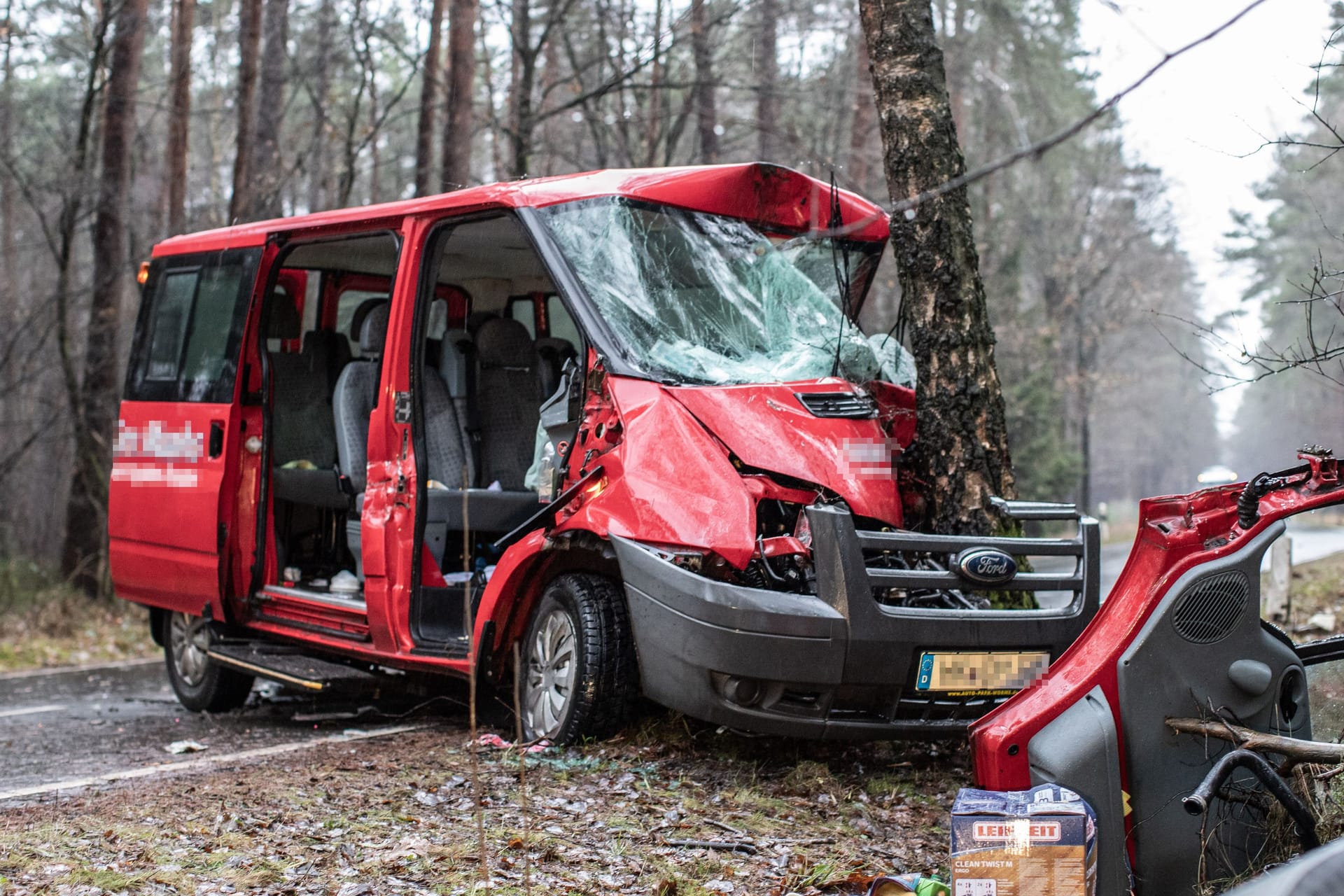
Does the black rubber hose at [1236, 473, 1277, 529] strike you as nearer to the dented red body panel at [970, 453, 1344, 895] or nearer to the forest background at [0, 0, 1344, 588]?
the dented red body panel at [970, 453, 1344, 895]

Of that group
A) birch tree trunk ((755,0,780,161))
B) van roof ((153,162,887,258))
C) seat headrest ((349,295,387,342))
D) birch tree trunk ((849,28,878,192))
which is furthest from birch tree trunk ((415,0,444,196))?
van roof ((153,162,887,258))

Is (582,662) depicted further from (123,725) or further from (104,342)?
(104,342)

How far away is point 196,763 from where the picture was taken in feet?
19.7

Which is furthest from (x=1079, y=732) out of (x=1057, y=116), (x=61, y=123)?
(x=1057, y=116)

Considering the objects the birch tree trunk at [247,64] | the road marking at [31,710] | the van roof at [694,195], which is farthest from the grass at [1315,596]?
the birch tree trunk at [247,64]

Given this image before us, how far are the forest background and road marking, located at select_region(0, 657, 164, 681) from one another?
351 cm

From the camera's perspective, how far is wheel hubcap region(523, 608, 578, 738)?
5.30 metres

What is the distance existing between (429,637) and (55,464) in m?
18.8

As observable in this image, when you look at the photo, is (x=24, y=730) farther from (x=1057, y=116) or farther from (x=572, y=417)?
(x=1057, y=116)

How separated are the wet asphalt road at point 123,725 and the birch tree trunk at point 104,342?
13.1 feet

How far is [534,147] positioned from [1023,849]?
14684 mm

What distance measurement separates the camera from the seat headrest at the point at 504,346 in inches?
298

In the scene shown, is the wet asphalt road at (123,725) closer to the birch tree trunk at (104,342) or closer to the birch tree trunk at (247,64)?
the birch tree trunk at (104,342)

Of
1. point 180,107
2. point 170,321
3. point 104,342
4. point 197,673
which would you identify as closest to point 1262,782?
point 197,673
